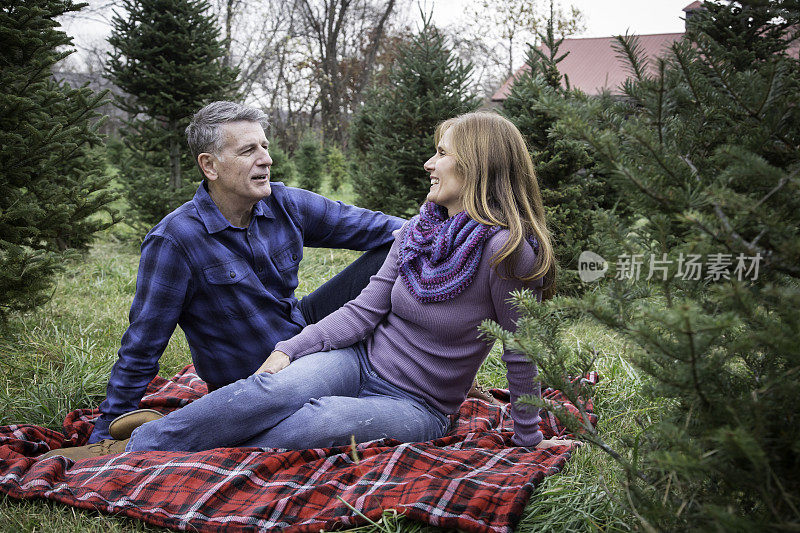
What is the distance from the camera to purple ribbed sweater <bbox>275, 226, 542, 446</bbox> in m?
2.29

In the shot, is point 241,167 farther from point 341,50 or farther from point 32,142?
point 341,50

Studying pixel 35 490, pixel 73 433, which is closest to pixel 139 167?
pixel 73 433

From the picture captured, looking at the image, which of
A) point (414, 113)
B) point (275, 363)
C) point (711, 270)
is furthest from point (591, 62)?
point (711, 270)

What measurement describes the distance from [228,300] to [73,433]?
3.04 feet

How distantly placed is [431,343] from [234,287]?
0.97 meters

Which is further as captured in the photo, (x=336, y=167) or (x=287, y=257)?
(x=336, y=167)

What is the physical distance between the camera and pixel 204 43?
709 centimetres

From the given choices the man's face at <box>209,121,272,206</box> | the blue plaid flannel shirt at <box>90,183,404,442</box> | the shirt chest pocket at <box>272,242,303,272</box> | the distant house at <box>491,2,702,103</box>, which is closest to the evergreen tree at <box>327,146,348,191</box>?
the distant house at <box>491,2,702,103</box>

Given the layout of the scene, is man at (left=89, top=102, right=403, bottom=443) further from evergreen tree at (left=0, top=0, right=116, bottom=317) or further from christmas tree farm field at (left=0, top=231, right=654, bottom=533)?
evergreen tree at (left=0, top=0, right=116, bottom=317)

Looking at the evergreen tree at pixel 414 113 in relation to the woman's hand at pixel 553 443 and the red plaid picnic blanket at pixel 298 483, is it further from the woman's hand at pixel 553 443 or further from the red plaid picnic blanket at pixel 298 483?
the red plaid picnic blanket at pixel 298 483

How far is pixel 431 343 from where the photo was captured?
2.43m

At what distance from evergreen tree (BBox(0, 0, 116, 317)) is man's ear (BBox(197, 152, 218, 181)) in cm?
117

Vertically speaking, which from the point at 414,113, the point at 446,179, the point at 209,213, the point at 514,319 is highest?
the point at 414,113

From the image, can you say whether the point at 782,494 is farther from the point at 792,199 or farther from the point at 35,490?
the point at 35,490
